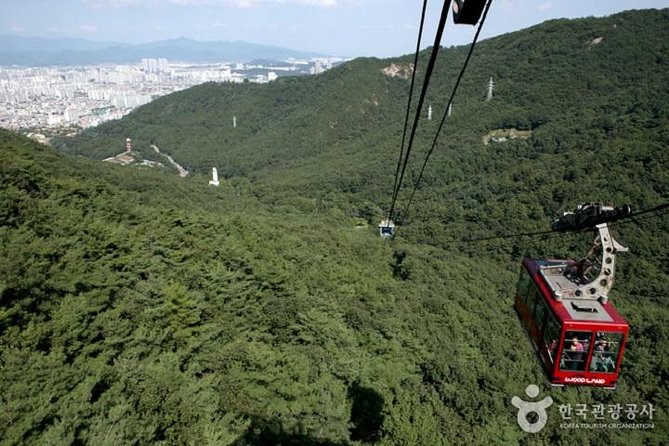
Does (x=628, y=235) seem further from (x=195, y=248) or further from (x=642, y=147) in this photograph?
(x=195, y=248)

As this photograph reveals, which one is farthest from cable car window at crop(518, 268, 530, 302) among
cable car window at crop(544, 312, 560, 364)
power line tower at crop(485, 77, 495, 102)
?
power line tower at crop(485, 77, 495, 102)

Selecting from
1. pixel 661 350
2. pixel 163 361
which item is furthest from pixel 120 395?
pixel 661 350

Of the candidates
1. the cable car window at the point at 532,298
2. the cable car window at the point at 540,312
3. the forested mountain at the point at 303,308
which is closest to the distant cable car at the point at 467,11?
the cable car window at the point at 540,312

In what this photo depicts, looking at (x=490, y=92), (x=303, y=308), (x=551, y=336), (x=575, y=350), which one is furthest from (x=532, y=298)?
(x=490, y=92)

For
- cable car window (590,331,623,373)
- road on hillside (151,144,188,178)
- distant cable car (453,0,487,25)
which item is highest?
distant cable car (453,0,487,25)

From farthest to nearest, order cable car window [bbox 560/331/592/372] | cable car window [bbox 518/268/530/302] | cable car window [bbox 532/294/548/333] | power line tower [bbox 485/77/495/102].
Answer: power line tower [bbox 485/77/495/102] → cable car window [bbox 518/268/530/302] → cable car window [bbox 532/294/548/333] → cable car window [bbox 560/331/592/372]

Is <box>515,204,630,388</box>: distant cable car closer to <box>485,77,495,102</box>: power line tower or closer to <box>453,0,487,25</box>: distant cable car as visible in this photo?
<box>453,0,487,25</box>: distant cable car

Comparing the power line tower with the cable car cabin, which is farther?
the power line tower

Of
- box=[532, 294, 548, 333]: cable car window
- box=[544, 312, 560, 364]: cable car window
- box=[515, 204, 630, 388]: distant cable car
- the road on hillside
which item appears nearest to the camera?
box=[515, 204, 630, 388]: distant cable car
